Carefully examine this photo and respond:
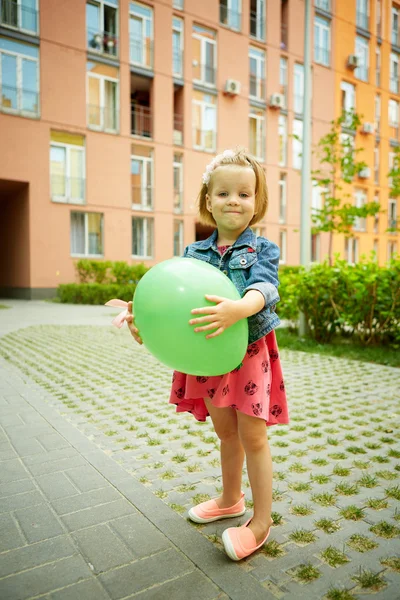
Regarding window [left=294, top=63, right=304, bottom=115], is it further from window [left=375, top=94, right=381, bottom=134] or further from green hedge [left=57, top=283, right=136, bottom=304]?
green hedge [left=57, top=283, right=136, bottom=304]

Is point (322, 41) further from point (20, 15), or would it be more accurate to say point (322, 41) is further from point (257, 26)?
point (20, 15)

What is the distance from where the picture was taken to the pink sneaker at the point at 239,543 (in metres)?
1.95

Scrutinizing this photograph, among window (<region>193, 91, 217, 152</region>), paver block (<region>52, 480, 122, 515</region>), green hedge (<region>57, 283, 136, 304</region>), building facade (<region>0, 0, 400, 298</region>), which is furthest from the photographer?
window (<region>193, 91, 217, 152</region>)

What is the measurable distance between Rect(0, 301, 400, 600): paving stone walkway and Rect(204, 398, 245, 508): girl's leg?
0.45ft

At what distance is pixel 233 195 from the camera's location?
2020 millimetres

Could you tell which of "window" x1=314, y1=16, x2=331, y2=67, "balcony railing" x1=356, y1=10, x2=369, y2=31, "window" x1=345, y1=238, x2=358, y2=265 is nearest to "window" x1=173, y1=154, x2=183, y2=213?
"window" x1=314, y1=16, x2=331, y2=67

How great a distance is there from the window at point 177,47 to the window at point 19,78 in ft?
21.4

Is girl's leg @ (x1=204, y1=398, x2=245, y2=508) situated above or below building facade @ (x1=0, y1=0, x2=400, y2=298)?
below

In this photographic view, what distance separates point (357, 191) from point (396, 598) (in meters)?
29.6

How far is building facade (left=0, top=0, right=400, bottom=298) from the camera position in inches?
715

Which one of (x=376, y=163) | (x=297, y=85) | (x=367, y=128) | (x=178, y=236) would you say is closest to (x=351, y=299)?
(x=178, y=236)

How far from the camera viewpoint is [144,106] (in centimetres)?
2208

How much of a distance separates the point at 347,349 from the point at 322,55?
961 inches

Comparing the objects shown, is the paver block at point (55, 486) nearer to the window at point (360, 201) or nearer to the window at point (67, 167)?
the window at point (67, 167)
